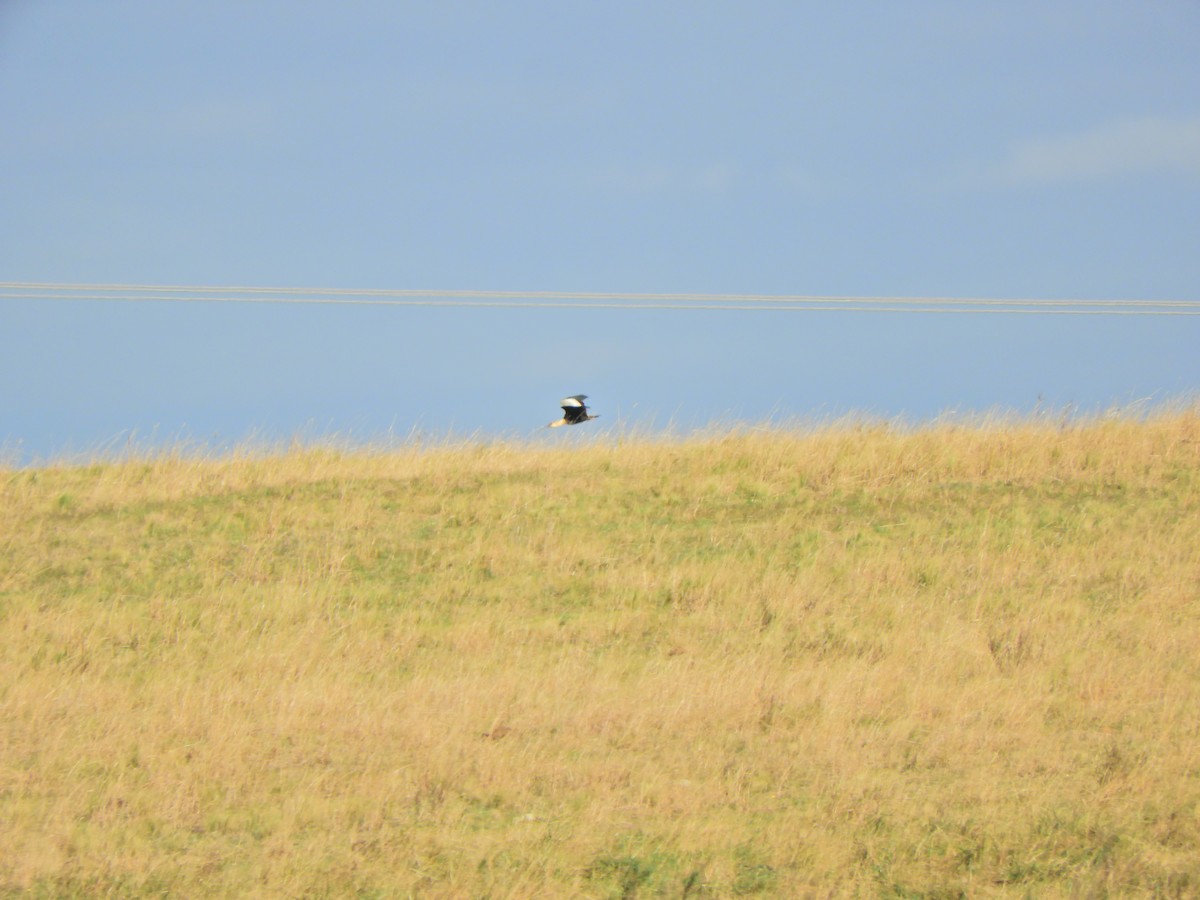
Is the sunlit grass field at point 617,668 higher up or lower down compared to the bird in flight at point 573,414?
lower down

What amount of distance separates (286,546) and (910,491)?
790 centimetres

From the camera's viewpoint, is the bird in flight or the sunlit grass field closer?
the sunlit grass field

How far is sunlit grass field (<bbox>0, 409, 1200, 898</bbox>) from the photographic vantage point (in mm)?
7234

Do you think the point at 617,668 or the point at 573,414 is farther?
the point at 573,414

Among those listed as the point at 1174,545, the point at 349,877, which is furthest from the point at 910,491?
the point at 349,877

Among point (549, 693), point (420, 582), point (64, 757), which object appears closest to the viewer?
point (64, 757)

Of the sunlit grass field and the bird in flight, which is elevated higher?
the bird in flight

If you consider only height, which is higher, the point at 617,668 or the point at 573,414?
the point at 573,414

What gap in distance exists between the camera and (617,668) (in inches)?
429

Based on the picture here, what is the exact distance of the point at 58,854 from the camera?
7027 millimetres

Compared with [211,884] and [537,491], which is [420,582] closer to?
[537,491]

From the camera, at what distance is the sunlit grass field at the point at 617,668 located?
23.7 feet

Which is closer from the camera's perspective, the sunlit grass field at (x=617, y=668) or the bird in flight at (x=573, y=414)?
the sunlit grass field at (x=617, y=668)

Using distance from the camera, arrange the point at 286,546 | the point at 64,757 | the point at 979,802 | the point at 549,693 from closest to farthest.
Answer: the point at 979,802
the point at 64,757
the point at 549,693
the point at 286,546
